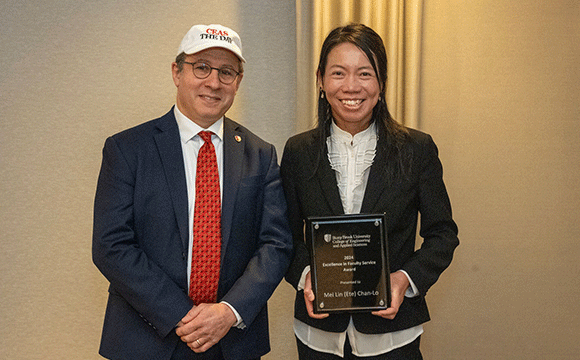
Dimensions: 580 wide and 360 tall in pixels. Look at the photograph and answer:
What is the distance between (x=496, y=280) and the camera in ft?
11.0

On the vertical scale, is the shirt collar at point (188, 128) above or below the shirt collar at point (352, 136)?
above

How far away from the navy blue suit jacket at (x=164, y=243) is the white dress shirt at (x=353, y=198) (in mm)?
194

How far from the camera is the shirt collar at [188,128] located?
218cm

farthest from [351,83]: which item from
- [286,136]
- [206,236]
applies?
[286,136]

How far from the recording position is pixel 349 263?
1.99 meters

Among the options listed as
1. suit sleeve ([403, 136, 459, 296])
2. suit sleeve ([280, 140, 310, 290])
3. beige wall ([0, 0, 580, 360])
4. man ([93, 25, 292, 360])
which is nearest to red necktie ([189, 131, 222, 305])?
man ([93, 25, 292, 360])

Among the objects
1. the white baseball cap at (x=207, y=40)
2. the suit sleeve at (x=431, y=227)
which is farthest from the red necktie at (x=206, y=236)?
the suit sleeve at (x=431, y=227)

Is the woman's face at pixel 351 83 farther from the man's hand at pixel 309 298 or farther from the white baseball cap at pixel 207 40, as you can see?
the man's hand at pixel 309 298

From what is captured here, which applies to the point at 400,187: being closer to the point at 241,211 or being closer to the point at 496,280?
the point at 241,211

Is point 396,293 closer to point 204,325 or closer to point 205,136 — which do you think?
point 204,325

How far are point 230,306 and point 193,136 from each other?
Result: 26.5 inches

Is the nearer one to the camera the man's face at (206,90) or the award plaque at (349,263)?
the award plaque at (349,263)

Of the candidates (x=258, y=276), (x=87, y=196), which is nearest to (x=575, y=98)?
(x=258, y=276)

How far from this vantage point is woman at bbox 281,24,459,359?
2.06m
